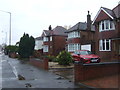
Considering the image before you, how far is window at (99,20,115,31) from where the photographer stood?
22172 millimetres

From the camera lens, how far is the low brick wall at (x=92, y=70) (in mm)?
10000

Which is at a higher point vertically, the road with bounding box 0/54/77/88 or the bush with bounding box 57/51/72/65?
the bush with bounding box 57/51/72/65

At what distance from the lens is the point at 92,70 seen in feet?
34.2

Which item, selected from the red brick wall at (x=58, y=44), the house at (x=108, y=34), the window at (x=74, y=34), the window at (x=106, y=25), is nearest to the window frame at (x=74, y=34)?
the window at (x=74, y=34)

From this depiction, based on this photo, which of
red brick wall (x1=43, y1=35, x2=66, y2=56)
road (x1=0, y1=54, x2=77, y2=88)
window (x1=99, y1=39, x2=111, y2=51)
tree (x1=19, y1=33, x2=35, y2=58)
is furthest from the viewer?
red brick wall (x1=43, y1=35, x2=66, y2=56)

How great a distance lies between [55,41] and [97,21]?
20413 mm

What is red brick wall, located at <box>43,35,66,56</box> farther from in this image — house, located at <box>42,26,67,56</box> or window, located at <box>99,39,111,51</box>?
window, located at <box>99,39,111,51</box>

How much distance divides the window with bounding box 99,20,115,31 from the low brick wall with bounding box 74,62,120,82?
11278 mm

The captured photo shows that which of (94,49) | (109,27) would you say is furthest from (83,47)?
(109,27)

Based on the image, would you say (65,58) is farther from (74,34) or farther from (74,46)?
(74,34)

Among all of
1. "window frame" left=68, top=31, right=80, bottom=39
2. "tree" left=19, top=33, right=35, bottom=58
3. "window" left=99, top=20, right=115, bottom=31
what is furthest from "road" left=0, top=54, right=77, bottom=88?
"window frame" left=68, top=31, right=80, bottom=39

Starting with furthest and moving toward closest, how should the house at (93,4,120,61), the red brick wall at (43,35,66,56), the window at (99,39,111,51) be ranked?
the red brick wall at (43,35,66,56)
the window at (99,39,111,51)
the house at (93,4,120,61)

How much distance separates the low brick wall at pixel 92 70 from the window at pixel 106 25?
1128 centimetres

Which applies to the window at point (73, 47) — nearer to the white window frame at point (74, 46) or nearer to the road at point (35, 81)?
the white window frame at point (74, 46)
